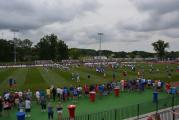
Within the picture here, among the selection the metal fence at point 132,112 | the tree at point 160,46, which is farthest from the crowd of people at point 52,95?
the tree at point 160,46

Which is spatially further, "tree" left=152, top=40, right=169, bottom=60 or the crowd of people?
"tree" left=152, top=40, right=169, bottom=60

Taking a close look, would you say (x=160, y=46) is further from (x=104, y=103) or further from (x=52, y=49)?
(x=104, y=103)

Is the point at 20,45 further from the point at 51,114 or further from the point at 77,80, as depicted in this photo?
the point at 51,114

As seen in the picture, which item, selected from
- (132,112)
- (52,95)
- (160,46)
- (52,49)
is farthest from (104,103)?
(160,46)

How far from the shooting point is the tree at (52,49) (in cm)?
13738

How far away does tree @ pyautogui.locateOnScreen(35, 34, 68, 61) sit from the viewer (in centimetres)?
13738

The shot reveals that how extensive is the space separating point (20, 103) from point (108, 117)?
8038 millimetres

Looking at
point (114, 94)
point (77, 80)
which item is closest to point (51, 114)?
point (114, 94)

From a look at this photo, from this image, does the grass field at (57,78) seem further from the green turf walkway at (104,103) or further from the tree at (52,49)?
the tree at (52,49)

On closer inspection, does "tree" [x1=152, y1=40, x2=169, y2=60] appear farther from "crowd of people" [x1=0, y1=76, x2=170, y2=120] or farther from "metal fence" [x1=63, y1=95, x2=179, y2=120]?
"metal fence" [x1=63, y1=95, x2=179, y2=120]

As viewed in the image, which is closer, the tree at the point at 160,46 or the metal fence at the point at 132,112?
the metal fence at the point at 132,112

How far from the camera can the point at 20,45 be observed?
17962cm

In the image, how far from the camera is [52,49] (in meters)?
138

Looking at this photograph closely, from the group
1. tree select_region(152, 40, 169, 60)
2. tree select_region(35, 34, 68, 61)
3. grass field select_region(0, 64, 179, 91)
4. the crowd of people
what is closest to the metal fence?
the crowd of people
